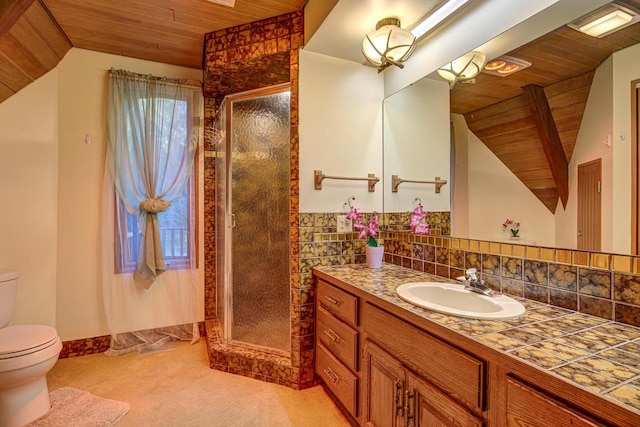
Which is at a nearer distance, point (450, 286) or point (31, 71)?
point (450, 286)

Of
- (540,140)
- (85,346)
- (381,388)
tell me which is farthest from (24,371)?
(540,140)

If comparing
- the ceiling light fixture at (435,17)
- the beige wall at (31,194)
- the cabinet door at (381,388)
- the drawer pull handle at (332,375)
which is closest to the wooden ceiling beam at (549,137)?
the ceiling light fixture at (435,17)

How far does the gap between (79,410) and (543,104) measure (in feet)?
9.69

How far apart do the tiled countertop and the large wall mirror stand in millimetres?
287

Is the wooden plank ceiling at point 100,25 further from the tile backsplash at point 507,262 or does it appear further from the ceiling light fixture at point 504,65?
Answer: the tile backsplash at point 507,262

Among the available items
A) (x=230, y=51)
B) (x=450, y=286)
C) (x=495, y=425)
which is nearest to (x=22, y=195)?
(x=230, y=51)

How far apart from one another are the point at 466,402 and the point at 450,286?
0.65 m

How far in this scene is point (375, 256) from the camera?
6.56 ft

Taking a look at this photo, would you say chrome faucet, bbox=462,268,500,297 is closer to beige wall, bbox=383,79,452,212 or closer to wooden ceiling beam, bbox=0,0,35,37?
beige wall, bbox=383,79,452,212

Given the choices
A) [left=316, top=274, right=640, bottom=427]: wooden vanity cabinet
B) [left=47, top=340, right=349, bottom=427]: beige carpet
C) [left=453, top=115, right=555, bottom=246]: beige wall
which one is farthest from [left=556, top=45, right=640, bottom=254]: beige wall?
[left=47, top=340, right=349, bottom=427]: beige carpet

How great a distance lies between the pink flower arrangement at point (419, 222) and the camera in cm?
196

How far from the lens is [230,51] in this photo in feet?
7.27

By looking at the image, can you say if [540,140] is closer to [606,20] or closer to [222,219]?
[606,20]

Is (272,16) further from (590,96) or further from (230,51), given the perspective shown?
(590,96)
